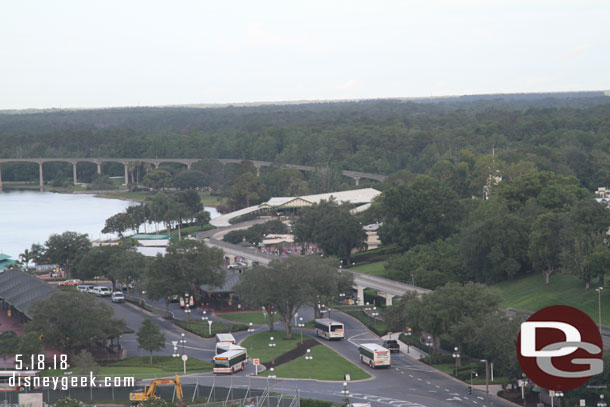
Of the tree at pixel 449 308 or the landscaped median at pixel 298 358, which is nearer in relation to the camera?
the landscaped median at pixel 298 358

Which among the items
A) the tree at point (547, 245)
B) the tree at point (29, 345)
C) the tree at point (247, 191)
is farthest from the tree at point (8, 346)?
the tree at point (247, 191)

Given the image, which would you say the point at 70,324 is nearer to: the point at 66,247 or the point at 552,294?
the point at 552,294

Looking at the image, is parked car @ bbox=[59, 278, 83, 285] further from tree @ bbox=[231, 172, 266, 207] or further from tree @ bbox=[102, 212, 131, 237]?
tree @ bbox=[231, 172, 266, 207]

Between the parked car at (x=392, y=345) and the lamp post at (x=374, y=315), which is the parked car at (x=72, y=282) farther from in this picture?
the parked car at (x=392, y=345)

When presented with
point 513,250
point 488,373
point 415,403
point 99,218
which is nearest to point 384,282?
point 513,250

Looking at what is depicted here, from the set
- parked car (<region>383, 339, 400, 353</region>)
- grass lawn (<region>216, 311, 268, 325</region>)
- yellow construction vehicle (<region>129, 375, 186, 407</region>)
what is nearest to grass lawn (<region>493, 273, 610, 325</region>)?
parked car (<region>383, 339, 400, 353</region>)

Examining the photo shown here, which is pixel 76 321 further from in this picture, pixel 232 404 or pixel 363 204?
pixel 363 204
